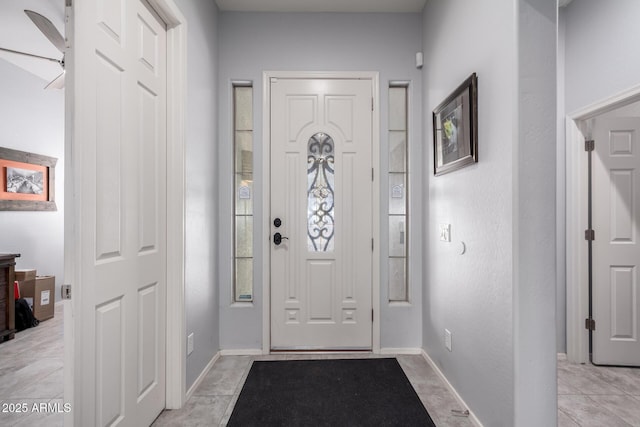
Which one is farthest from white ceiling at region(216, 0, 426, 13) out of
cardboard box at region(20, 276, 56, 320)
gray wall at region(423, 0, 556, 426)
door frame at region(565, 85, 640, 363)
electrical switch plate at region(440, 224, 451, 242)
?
cardboard box at region(20, 276, 56, 320)

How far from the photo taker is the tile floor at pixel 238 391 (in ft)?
6.16

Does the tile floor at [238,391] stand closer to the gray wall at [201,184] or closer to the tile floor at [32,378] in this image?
the tile floor at [32,378]

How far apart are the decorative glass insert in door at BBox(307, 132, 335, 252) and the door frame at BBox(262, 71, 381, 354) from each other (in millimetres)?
339

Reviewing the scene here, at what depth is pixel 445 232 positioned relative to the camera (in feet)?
7.39

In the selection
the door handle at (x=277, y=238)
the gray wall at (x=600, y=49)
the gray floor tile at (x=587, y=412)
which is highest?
the gray wall at (x=600, y=49)

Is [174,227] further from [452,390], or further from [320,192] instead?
[452,390]

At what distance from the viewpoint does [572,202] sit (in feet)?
8.56

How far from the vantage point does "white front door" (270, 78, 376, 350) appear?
279cm

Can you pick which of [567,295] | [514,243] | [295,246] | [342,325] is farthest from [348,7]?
[567,295]

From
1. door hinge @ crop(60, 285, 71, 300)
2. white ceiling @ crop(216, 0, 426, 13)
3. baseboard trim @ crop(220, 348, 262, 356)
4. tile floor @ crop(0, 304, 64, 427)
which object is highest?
white ceiling @ crop(216, 0, 426, 13)

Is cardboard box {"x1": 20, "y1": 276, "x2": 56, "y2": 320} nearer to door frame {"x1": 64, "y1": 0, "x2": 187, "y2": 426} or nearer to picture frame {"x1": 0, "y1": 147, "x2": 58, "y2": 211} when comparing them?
picture frame {"x1": 0, "y1": 147, "x2": 58, "y2": 211}

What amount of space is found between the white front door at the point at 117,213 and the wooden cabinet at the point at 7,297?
233 cm

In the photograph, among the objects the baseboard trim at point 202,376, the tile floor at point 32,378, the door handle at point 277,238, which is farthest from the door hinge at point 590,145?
the tile floor at point 32,378

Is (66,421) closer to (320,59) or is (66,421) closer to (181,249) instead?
(181,249)
